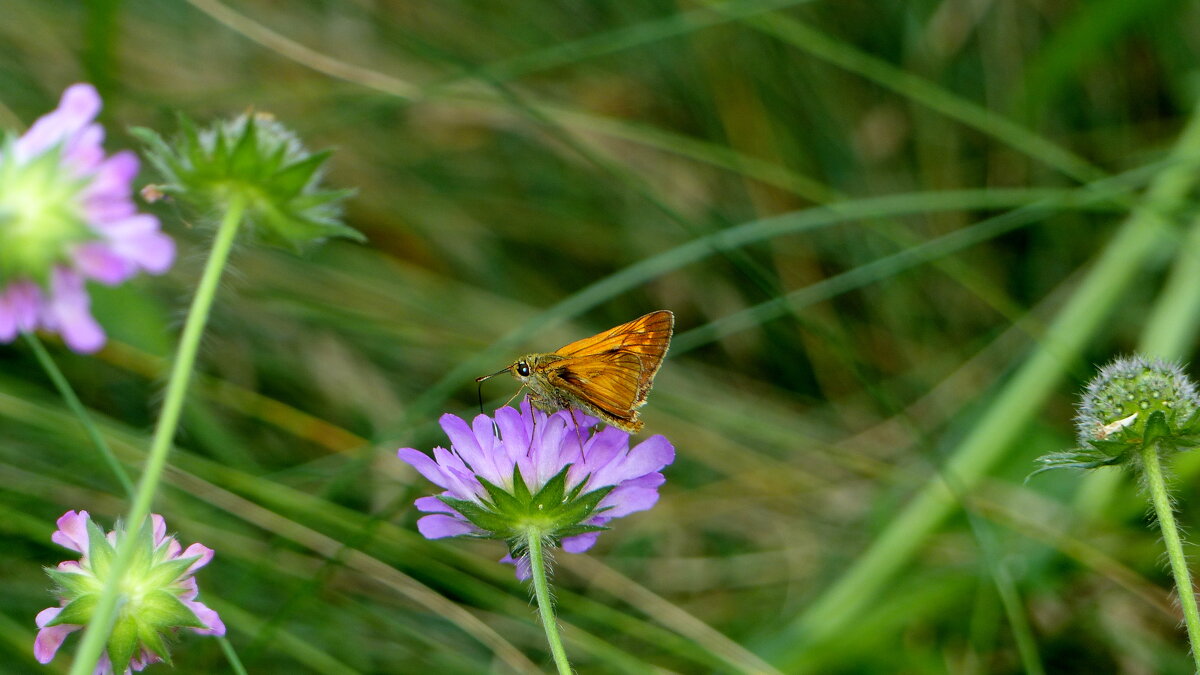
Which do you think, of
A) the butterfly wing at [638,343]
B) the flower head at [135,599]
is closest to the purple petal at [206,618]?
the flower head at [135,599]

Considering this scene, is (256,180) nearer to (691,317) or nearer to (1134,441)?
(1134,441)

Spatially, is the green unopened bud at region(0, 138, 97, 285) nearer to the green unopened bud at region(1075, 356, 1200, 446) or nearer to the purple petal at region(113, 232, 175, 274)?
the purple petal at region(113, 232, 175, 274)

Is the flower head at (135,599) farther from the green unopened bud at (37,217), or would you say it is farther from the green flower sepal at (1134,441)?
the green flower sepal at (1134,441)

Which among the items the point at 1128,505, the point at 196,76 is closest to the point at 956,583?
the point at 1128,505

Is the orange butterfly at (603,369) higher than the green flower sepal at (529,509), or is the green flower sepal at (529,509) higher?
the orange butterfly at (603,369)

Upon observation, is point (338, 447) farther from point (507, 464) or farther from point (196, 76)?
point (507, 464)

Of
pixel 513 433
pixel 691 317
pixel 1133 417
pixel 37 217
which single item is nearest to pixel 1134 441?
pixel 1133 417
